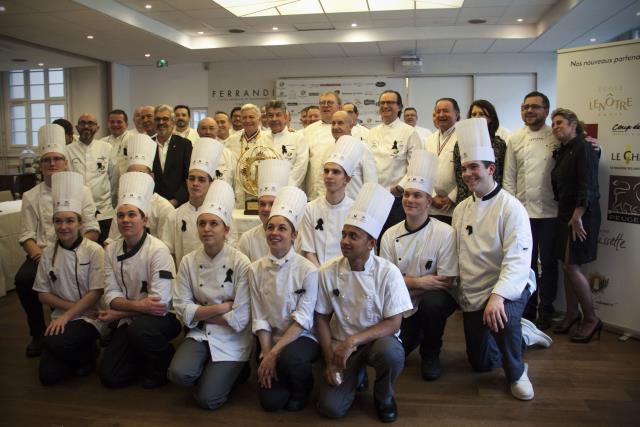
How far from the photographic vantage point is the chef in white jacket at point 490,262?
2606 mm

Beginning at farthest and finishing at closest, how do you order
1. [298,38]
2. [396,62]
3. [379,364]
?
[396,62]
[298,38]
[379,364]

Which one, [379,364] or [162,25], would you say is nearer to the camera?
[379,364]

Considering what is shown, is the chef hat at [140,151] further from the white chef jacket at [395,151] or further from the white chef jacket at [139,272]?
the white chef jacket at [395,151]

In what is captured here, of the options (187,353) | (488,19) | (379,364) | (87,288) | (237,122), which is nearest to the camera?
(379,364)

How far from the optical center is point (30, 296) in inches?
132

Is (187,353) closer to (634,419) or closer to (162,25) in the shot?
(634,419)

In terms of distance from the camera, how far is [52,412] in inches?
99.5

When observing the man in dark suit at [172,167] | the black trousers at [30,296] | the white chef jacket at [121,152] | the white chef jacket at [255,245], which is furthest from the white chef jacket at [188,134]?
the white chef jacket at [255,245]

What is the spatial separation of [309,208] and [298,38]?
5914 millimetres

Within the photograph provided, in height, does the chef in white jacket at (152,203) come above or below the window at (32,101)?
below

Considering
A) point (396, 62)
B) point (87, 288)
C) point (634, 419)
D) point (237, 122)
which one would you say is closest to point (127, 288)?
point (87, 288)

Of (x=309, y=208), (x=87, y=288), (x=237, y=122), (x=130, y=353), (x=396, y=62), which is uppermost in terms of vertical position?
(x=396, y=62)

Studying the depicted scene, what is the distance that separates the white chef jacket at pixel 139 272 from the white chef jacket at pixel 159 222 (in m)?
0.50

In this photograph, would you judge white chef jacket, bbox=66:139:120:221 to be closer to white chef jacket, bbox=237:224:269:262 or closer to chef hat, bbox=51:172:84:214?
chef hat, bbox=51:172:84:214
